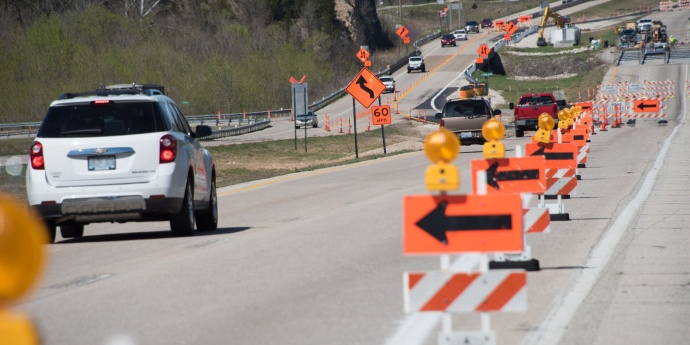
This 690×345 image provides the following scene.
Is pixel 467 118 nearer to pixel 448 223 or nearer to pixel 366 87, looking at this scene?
pixel 366 87

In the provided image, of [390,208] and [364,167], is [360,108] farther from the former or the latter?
[390,208]

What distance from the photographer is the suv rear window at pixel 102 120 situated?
1433 centimetres

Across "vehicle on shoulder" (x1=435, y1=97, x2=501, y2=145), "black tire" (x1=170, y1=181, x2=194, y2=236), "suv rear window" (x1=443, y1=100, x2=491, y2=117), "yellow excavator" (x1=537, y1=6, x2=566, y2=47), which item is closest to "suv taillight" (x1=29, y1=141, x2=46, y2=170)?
"black tire" (x1=170, y1=181, x2=194, y2=236)

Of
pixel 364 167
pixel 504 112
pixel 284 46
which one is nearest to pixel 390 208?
pixel 364 167

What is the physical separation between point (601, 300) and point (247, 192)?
1625 centimetres

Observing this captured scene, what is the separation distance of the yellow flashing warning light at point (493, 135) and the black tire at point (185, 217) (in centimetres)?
485

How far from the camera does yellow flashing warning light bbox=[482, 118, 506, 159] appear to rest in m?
10.1

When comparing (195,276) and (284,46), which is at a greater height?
(284,46)

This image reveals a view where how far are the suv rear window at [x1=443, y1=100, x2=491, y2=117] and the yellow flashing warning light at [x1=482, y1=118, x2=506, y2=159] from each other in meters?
28.7

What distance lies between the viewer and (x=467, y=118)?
39.4 meters

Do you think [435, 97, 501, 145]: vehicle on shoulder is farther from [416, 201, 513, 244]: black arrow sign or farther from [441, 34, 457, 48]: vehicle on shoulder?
[441, 34, 457, 48]: vehicle on shoulder

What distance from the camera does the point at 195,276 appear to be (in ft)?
36.1

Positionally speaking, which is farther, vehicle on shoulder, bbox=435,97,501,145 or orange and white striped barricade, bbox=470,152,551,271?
vehicle on shoulder, bbox=435,97,501,145

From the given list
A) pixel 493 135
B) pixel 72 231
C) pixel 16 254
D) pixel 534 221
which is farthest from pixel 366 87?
pixel 16 254
